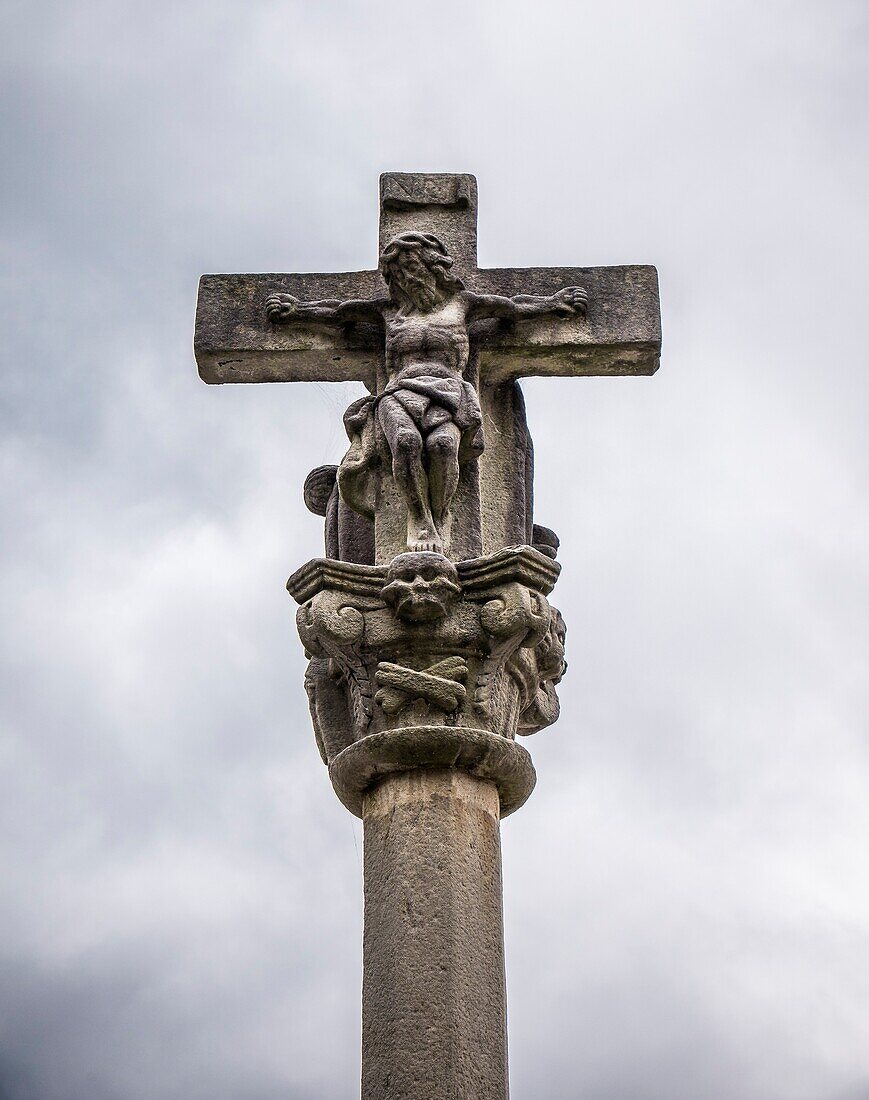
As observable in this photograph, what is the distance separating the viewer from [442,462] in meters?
7.97

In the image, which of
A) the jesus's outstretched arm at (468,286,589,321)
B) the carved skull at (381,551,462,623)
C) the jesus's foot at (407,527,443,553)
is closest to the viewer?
the carved skull at (381,551,462,623)

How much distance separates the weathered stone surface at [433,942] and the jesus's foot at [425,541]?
1137 mm

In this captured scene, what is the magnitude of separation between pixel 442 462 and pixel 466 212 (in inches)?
82.8

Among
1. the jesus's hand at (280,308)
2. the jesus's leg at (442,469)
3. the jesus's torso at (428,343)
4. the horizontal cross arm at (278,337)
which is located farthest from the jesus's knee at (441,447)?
the jesus's hand at (280,308)

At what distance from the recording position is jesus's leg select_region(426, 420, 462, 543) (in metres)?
7.96

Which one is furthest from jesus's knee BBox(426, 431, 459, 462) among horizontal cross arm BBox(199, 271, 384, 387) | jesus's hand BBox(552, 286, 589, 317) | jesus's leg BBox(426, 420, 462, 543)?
jesus's hand BBox(552, 286, 589, 317)

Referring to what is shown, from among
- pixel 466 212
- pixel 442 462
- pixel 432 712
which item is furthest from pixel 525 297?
pixel 432 712

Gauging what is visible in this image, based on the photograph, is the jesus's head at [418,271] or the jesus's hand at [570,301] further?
the jesus's hand at [570,301]

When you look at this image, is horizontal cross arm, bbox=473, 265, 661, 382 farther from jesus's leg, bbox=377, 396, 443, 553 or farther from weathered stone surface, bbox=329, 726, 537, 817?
weathered stone surface, bbox=329, 726, 537, 817

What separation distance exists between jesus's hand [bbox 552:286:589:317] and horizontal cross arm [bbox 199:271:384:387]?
3.42 feet

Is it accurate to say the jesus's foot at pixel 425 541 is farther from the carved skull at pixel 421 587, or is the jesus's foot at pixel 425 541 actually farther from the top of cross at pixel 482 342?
the top of cross at pixel 482 342

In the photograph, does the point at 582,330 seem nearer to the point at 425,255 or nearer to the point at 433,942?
the point at 425,255

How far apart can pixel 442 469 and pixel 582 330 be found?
153 centimetres

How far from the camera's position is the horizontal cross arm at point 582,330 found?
8883mm
